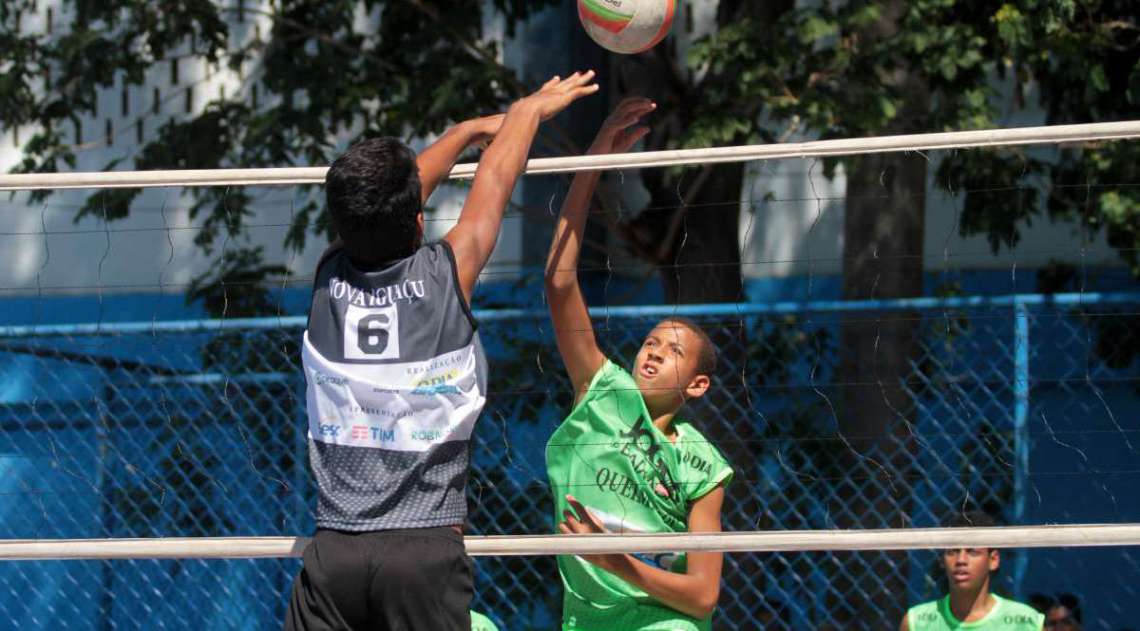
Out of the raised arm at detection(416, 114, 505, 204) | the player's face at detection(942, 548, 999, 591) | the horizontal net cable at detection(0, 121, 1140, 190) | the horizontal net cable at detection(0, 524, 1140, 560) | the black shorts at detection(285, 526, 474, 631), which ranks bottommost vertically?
the player's face at detection(942, 548, 999, 591)

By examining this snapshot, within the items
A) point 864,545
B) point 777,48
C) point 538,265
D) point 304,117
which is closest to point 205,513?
point 304,117

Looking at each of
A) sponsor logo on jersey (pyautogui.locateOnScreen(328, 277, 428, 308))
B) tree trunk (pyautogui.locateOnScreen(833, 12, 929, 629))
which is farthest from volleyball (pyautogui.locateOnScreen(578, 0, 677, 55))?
tree trunk (pyautogui.locateOnScreen(833, 12, 929, 629))

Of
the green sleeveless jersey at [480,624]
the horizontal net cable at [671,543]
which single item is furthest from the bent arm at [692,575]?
the green sleeveless jersey at [480,624]

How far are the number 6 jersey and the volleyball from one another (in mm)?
1209

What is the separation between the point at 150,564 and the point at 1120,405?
454 centimetres

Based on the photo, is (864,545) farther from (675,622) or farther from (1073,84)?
(1073,84)

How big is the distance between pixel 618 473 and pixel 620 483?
31 mm

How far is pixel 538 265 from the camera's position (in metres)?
9.12

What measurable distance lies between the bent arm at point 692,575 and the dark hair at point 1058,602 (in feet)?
7.45

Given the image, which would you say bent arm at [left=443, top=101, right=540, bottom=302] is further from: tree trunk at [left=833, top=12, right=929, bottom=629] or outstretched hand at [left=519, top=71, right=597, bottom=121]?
tree trunk at [left=833, top=12, right=929, bottom=629]

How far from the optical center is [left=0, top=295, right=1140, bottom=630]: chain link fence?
256 inches

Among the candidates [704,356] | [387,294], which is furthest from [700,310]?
[387,294]

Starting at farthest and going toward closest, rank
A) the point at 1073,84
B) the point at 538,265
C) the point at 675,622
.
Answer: the point at 538,265, the point at 1073,84, the point at 675,622

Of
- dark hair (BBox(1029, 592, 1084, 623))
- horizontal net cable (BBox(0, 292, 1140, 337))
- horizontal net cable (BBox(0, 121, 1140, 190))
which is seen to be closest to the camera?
horizontal net cable (BBox(0, 121, 1140, 190))
